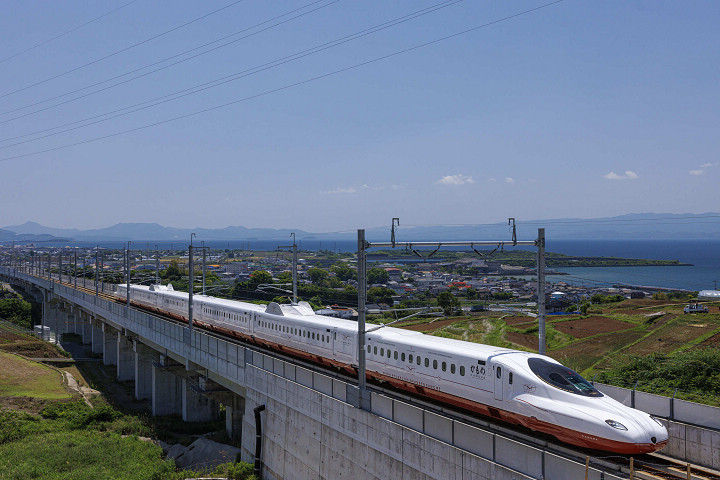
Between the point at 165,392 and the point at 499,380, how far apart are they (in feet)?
149

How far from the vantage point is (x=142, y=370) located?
2425 inches

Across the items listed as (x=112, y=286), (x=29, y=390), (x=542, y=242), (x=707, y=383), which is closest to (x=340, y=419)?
(x=542, y=242)

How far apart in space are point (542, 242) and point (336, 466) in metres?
11.9

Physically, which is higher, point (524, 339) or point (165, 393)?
point (524, 339)

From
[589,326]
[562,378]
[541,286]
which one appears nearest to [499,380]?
[562,378]

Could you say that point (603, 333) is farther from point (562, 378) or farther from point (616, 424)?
point (616, 424)

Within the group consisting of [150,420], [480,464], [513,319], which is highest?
A: [480,464]

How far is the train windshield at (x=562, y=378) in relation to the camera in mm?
16273

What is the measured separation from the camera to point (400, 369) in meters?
22.9

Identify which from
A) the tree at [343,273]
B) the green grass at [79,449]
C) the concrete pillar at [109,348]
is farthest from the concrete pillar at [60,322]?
the green grass at [79,449]

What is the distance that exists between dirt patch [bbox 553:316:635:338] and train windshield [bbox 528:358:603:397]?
120ft

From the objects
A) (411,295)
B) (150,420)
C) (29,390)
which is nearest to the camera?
(150,420)

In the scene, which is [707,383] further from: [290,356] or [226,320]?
[226,320]

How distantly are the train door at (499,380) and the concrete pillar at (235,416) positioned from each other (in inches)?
967
